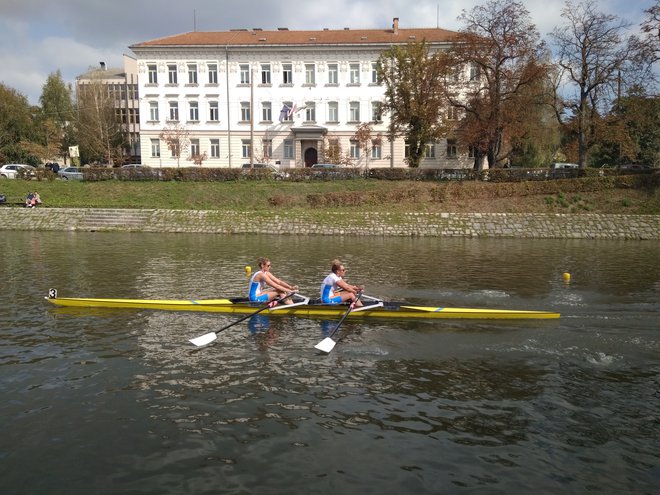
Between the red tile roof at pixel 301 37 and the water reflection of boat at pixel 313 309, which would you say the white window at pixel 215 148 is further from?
the water reflection of boat at pixel 313 309

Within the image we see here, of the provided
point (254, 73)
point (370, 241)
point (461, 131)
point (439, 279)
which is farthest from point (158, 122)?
point (439, 279)

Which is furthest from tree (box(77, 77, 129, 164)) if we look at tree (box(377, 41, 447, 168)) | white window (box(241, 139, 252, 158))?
tree (box(377, 41, 447, 168))

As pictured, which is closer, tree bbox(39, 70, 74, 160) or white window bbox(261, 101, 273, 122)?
white window bbox(261, 101, 273, 122)

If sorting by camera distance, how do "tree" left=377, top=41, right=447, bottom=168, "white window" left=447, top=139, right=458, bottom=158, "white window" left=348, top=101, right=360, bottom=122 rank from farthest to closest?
"white window" left=348, top=101, right=360, bottom=122 < "white window" left=447, top=139, right=458, bottom=158 < "tree" left=377, top=41, right=447, bottom=168

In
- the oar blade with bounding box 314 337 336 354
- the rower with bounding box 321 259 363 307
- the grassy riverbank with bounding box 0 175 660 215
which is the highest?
the grassy riverbank with bounding box 0 175 660 215

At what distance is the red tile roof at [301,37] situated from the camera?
188 feet

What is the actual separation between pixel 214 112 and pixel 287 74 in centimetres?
945

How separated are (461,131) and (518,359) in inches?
1448

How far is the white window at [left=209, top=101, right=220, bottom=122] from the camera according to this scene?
5928 centimetres

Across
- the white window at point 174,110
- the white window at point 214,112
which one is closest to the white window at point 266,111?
the white window at point 214,112

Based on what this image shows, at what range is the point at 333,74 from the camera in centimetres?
5797

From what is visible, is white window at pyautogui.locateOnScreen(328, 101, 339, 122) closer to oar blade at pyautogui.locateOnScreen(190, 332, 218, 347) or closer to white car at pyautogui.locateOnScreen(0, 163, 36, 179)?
white car at pyautogui.locateOnScreen(0, 163, 36, 179)

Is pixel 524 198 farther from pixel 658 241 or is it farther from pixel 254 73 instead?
pixel 254 73

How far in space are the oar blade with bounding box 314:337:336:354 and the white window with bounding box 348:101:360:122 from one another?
165 feet
